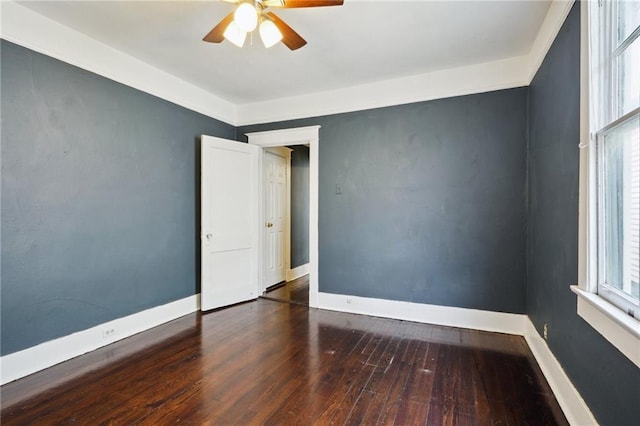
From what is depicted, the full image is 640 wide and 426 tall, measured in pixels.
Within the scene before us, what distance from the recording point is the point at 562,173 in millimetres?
1949

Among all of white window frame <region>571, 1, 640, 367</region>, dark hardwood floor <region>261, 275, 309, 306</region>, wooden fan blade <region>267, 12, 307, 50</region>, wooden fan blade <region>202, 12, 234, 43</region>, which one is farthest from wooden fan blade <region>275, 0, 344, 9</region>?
dark hardwood floor <region>261, 275, 309, 306</region>

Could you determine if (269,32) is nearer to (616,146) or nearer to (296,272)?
(616,146)

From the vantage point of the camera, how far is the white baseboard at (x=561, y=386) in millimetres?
1584

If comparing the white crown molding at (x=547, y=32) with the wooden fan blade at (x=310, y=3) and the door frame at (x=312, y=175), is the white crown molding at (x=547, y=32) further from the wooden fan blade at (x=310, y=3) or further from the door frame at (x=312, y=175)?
the door frame at (x=312, y=175)

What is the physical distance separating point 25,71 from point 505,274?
445cm

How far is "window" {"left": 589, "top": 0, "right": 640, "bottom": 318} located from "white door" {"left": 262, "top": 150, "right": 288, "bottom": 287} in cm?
373

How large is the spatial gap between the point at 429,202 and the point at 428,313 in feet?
3.99

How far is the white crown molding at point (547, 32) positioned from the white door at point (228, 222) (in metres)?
3.19

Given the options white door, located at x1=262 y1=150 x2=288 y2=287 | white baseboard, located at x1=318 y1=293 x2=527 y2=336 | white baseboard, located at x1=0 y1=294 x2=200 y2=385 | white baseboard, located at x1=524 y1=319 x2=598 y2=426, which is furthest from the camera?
→ white door, located at x1=262 y1=150 x2=288 y2=287

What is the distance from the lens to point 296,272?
5.35m

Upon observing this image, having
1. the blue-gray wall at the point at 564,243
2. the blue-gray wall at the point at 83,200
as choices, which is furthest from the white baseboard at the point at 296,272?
the blue-gray wall at the point at 564,243

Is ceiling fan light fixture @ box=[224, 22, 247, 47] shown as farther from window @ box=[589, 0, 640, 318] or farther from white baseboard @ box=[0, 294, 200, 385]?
white baseboard @ box=[0, 294, 200, 385]

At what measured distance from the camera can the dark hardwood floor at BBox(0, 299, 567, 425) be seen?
5.87ft

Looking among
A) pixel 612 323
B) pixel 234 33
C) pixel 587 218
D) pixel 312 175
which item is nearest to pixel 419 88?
pixel 312 175
